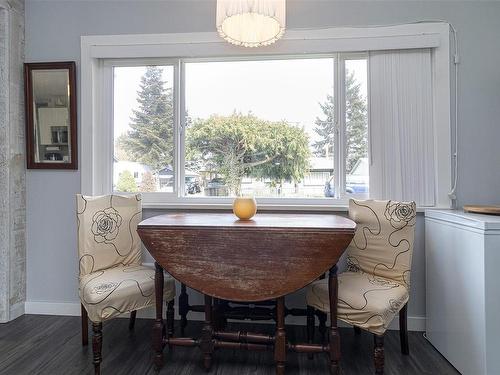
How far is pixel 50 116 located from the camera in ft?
7.52

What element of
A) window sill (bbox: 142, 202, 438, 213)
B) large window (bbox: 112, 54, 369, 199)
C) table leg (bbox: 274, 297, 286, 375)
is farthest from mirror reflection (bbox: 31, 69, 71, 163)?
table leg (bbox: 274, 297, 286, 375)

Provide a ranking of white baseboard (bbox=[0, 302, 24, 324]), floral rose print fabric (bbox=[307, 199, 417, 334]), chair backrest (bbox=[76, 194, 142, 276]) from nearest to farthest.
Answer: floral rose print fabric (bbox=[307, 199, 417, 334]) < chair backrest (bbox=[76, 194, 142, 276]) < white baseboard (bbox=[0, 302, 24, 324])

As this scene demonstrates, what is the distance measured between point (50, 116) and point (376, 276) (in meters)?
2.60

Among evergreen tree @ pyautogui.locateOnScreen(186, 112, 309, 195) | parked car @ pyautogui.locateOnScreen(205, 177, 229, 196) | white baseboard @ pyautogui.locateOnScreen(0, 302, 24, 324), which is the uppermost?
evergreen tree @ pyautogui.locateOnScreen(186, 112, 309, 195)

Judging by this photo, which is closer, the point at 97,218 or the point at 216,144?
the point at 97,218

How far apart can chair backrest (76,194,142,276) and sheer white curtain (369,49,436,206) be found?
1.76m

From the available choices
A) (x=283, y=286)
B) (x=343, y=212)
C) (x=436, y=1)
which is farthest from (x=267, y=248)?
(x=436, y=1)

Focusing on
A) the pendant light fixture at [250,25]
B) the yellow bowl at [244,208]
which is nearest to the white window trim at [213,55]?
the yellow bowl at [244,208]

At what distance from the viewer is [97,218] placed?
76.8 inches

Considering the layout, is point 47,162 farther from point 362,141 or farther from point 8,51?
point 362,141

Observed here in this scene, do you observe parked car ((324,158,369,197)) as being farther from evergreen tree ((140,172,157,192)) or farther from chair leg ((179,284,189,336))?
evergreen tree ((140,172,157,192))

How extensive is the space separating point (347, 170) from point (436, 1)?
1311mm

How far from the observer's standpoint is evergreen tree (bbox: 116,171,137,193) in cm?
237

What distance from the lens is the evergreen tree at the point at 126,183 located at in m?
2.37
